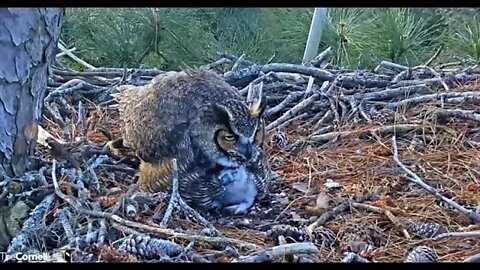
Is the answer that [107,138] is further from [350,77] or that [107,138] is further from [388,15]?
[388,15]

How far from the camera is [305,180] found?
3164 mm

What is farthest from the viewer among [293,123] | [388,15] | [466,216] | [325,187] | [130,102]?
[388,15]

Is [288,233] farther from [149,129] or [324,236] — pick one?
[149,129]

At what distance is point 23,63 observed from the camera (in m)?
2.53

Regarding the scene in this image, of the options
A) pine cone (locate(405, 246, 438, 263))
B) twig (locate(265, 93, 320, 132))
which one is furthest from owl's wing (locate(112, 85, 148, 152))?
pine cone (locate(405, 246, 438, 263))

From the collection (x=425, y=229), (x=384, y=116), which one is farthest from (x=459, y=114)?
(x=425, y=229)

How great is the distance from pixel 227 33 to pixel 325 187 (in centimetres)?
350

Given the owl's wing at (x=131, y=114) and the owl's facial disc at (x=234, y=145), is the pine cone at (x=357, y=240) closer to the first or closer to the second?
the owl's facial disc at (x=234, y=145)

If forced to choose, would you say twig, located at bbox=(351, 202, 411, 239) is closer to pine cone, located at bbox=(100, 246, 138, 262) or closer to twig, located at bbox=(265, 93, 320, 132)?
pine cone, located at bbox=(100, 246, 138, 262)

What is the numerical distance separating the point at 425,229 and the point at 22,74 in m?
1.49

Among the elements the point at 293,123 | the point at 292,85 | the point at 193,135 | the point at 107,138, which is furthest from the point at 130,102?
the point at 292,85

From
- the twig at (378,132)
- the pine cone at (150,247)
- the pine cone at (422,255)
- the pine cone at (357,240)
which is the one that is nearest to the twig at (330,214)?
the pine cone at (357,240)

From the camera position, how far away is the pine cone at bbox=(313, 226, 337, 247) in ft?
7.91

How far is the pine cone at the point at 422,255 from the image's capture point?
2201mm
